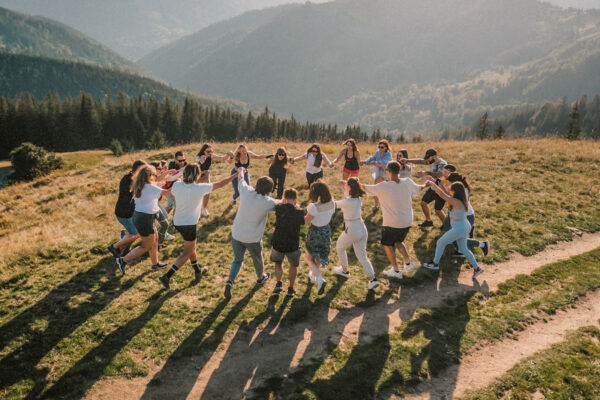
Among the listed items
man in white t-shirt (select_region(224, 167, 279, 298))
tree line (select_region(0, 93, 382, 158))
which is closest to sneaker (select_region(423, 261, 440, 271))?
man in white t-shirt (select_region(224, 167, 279, 298))

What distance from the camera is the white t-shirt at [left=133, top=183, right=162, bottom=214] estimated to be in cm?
793

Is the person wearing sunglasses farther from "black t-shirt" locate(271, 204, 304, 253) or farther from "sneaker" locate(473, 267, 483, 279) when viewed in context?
"black t-shirt" locate(271, 204, 304, 253)

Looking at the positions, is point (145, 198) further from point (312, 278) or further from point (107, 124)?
point (107, 124)

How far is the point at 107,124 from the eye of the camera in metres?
97.2

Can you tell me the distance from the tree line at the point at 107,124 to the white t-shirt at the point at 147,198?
73.2m

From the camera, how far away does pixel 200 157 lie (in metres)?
12.9

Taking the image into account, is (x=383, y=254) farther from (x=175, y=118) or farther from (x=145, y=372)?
(x=175, y=118)

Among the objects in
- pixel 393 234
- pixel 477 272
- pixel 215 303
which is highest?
pixel 393 234

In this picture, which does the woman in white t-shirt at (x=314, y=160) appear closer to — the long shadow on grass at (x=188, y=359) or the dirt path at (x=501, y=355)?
the long shadow on grass at (x=188, y=359)

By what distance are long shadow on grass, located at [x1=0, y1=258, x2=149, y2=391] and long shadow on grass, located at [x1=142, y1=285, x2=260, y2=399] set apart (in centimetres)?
204

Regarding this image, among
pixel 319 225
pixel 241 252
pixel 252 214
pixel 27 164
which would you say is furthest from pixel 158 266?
pixel 27 164

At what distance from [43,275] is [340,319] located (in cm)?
856

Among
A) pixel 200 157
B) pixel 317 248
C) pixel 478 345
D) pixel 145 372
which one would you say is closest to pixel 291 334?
pixel 317 248

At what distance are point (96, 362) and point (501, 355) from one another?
8.46 m
